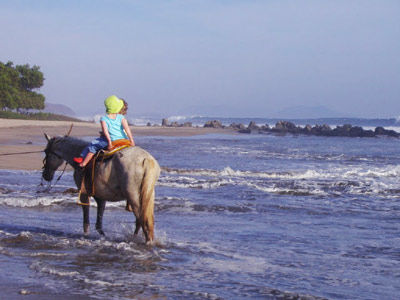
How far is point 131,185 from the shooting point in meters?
7.08

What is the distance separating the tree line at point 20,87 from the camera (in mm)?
58125

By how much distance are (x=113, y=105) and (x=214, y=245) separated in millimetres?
2341

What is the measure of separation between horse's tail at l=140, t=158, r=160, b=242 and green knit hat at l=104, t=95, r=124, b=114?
960mm

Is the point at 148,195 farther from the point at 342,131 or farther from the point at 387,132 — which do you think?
the point at 387,132

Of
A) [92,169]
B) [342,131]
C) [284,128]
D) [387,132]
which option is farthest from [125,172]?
[284,128]

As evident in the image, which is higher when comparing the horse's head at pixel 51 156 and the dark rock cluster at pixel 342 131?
the dark rock cluster at pixel 342 131

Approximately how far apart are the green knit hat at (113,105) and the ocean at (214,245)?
1.75 m

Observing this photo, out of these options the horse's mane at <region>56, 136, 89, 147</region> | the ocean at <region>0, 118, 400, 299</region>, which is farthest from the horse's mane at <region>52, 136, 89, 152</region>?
the ocean at <region>0, 118, 400, 299</region>

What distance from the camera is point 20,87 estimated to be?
65.8m

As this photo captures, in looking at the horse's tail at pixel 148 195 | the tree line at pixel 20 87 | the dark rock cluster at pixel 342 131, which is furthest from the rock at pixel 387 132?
the horse's tail at pixel 148 195

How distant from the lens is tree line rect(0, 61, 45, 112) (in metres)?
58.1

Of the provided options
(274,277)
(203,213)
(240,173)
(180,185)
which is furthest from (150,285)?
(240,173)

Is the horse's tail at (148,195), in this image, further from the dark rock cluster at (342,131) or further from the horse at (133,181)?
the dark rock cluster at (342,131)

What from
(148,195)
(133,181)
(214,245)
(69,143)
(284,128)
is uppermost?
(284,128)
